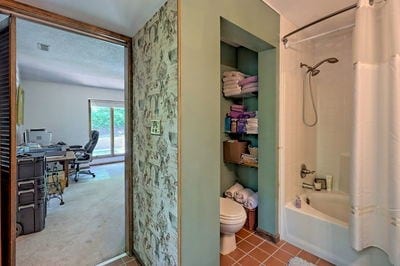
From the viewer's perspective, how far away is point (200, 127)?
1309mm

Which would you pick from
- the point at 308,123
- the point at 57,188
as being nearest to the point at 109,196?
the point at 57,188

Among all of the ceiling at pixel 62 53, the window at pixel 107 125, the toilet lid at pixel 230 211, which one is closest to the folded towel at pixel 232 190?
the toilet lid at pixel 230 211

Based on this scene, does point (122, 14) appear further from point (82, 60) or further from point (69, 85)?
point (69, 85)

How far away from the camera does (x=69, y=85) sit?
554cm

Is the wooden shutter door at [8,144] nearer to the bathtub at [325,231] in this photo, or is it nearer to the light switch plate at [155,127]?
the light switch plate at [155,127]

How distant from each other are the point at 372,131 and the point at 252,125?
3.30ft

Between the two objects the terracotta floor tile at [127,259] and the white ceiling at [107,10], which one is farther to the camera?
the terracotta floor tile at [127,259]

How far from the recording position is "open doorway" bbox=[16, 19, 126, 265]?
1976 millimetres

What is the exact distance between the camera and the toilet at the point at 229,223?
169 centimetres

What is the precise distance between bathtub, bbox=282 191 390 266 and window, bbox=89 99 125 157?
5.60m

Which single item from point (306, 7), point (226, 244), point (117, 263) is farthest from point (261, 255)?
point (306, 7)

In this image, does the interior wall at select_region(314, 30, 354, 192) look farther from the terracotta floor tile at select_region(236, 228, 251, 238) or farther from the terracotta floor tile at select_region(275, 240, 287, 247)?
the terracotta floor tile at select_region(236, 228, 251, 238)

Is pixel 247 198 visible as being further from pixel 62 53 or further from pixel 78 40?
pixel 62 53

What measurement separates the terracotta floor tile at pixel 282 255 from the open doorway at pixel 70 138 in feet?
4.99
